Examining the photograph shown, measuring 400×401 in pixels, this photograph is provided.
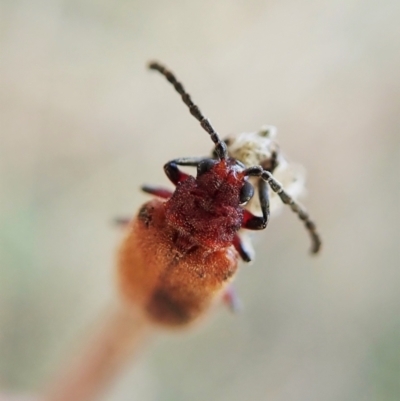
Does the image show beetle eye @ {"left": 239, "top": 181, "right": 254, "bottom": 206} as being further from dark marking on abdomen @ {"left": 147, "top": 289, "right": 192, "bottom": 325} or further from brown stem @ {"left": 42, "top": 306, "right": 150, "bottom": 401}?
brown stem @ {"left": 42, "top": 306, "right": 150, "bottom": 401}

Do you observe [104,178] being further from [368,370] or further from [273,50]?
[368,370]

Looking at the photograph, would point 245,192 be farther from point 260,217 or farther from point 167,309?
point 167,309

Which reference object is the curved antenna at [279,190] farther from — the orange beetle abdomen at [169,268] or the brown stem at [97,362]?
the brown stem at [97,362]

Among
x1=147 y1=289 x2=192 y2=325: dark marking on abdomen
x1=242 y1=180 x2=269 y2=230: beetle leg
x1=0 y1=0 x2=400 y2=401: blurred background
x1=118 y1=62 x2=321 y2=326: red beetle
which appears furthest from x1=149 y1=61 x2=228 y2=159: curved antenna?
x1=0 y1=0 x2=400 y2=401: blurred background

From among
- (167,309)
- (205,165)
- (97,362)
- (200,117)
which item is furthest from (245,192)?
(97,362)

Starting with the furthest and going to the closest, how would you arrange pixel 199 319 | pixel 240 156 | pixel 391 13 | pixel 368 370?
pixel 391 13, pixel 368 370, pixel 199 319, pixel 240 156

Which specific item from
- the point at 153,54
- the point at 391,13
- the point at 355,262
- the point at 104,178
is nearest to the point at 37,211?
the point at 104,178

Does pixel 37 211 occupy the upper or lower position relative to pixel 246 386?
upper
